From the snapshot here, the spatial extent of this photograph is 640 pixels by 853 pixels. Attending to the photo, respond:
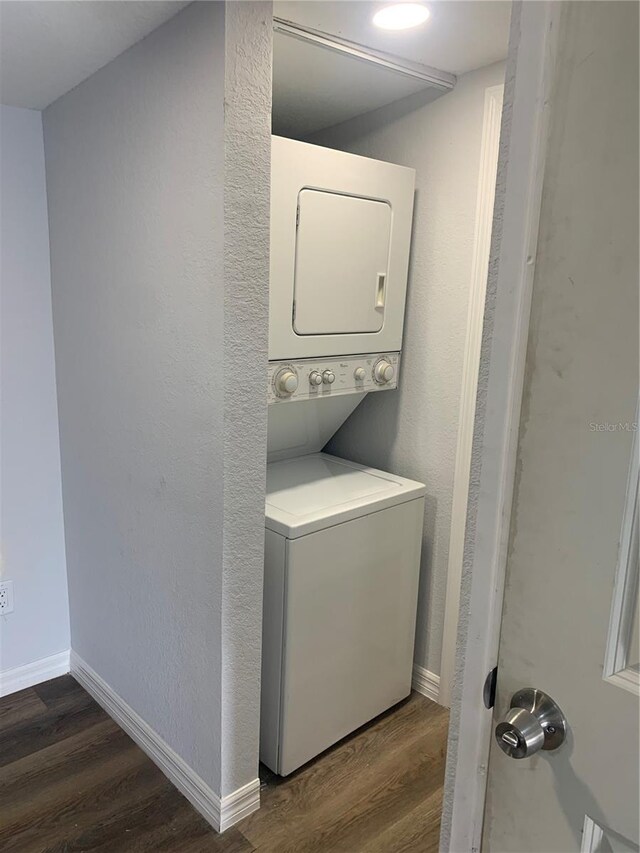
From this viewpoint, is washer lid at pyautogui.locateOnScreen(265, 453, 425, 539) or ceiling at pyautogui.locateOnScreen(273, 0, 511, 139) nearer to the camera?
ceiling at pyautogui.locateOnScreen(273, 0, 511, 139)

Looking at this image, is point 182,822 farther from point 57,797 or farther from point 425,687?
point 425,687

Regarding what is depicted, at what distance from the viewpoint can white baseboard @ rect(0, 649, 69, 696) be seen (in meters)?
2.29

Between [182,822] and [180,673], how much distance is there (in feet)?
1.31

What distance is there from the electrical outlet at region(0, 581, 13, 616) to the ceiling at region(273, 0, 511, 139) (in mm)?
1932

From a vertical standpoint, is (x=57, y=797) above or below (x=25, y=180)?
below

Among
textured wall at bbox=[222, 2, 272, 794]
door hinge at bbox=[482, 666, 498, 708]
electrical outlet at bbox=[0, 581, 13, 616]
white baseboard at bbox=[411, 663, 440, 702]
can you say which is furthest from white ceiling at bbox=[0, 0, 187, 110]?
white baseboard at bbox=[411, 663, 440, 702]

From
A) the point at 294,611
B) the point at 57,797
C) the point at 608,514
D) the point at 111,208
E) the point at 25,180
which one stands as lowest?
the point at 57,797

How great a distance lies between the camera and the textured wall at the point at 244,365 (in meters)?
1.38

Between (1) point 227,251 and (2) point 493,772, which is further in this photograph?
(1) point 227,251

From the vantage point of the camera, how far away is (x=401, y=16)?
1497 millimetres

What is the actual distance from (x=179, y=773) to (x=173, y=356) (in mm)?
1240

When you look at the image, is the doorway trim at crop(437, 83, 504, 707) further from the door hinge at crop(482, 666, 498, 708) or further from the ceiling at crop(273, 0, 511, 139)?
the door hinge at crop(482, 666, 498, 708)

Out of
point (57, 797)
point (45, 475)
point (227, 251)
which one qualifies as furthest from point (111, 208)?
point (57, 797)

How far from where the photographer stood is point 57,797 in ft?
6.00
